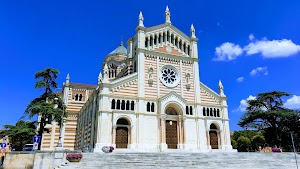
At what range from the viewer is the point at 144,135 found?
91.7 feet

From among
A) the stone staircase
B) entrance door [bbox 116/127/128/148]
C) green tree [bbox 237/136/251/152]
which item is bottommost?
green tree [bbox 237/136/251/152]

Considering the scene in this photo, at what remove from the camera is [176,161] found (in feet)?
62.8

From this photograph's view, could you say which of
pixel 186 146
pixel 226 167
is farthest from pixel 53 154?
pixel 186 146

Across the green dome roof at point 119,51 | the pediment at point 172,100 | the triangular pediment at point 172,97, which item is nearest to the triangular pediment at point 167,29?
the triangular pediment at point 172,97

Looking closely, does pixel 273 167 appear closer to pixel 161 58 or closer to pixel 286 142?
pixel 161 58

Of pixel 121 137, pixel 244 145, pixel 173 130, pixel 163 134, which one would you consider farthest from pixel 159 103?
pixel 244 145

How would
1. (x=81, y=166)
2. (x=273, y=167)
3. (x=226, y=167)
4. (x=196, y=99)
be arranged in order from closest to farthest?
(x=81, y=166) < (x=226, y=167) < (x=273, y=167) < (x=196, y=99)

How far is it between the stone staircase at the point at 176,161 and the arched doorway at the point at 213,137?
8.51m

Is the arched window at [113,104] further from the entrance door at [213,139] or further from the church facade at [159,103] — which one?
the entrance door at [213,139]

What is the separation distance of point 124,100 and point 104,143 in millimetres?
5646

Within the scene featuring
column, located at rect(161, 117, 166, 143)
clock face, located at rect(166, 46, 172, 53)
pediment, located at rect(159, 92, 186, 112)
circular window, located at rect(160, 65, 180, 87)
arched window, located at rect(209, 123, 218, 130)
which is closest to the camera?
column, located at rect(161, 117, 166, 143)

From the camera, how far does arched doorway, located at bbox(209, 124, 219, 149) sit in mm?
31891

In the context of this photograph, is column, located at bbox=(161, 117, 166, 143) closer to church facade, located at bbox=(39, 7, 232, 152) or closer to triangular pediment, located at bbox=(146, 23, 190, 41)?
church facade, located at bbox=(39, 7, 232, 152)

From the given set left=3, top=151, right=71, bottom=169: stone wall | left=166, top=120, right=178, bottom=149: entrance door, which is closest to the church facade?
left=166, top=120, right=178, bottom=149: entrance door
